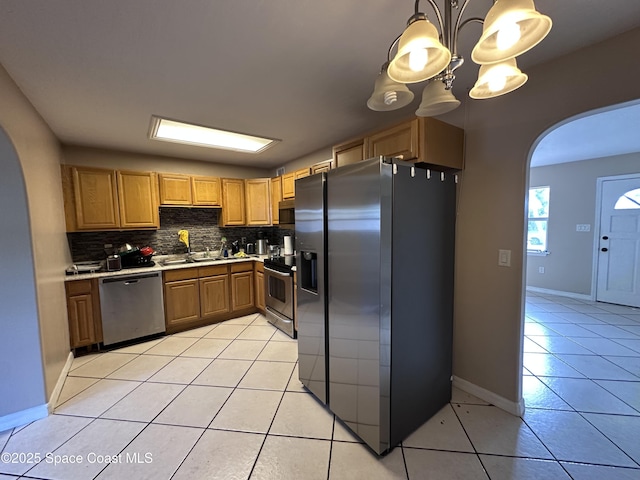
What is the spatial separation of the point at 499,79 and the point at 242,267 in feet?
11.8

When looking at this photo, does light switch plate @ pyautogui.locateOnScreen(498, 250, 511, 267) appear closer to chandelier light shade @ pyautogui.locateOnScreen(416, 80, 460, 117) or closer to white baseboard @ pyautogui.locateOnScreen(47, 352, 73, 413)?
chandelier light shade @ pyautogui.locateOnScreen(416, 80, 460, 117)

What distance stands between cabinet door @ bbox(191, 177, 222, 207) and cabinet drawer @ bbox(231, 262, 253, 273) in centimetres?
99

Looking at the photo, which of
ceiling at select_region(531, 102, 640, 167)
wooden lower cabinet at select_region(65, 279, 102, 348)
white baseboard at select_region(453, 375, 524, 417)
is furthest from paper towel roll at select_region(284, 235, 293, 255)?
ceiling at select_region(531, 102, 640, 167)

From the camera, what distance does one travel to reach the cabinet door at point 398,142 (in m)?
1.86

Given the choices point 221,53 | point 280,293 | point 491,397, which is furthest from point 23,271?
point 491,397

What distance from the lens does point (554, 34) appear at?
4.81 ft

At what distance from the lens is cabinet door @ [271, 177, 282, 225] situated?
404 centimetres

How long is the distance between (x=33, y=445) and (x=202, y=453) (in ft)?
3.75

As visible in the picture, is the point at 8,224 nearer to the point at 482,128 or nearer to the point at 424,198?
the point at 424,198

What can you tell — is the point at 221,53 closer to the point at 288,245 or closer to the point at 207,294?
the point at 288,245

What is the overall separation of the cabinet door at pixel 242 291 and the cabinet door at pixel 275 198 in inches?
36.5

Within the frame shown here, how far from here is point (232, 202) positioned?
4152 mm

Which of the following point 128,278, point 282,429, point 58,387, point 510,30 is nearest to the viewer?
point 510,30

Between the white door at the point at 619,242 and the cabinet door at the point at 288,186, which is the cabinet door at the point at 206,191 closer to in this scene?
the cabinet door at the point at 288,186
